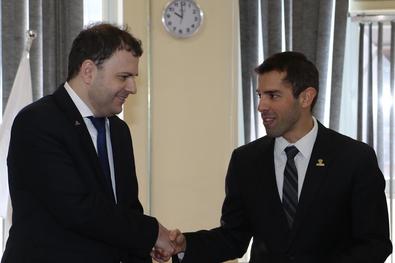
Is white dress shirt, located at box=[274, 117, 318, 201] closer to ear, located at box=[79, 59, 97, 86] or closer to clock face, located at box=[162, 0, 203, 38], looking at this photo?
ear, located at box=[79, 59, 97, 86]

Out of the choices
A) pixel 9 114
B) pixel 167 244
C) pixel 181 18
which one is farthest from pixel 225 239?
pixel 181 18

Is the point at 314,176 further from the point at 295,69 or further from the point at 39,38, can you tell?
the point at 39,38

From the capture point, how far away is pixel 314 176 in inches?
111

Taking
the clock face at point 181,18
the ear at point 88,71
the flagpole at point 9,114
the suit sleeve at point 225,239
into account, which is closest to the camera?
the ear at point 88,71

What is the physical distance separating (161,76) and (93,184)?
297 cm

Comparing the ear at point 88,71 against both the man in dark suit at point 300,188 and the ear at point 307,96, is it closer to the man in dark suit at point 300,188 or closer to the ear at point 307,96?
the man in dark suit at point 300,188

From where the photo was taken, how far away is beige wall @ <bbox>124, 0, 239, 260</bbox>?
5.43 metres

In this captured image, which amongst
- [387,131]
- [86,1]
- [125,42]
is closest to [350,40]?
[387,131]

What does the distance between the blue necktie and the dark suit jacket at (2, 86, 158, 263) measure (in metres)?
0.06

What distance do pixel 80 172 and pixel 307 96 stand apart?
41.3 inches

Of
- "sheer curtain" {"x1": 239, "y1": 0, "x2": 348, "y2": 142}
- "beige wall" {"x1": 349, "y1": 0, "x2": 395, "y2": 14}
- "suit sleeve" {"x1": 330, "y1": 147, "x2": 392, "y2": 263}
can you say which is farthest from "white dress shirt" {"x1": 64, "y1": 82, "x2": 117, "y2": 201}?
"beige wall" {"x1": 349, "y1": 0, "x2": 395, "y2": 14}

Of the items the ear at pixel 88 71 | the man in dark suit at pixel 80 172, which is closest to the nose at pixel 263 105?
the man in dark suit at pixel 80 172

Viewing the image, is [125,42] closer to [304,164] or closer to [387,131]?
[304,164]

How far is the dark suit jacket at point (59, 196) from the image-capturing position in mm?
2461
